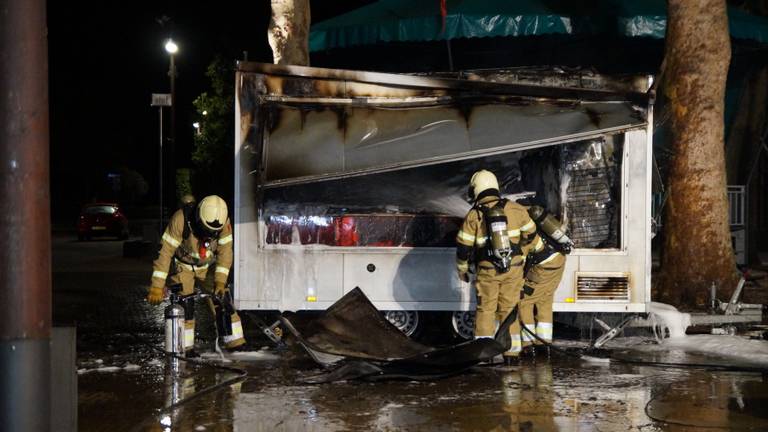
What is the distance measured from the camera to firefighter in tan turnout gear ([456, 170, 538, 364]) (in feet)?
30.5

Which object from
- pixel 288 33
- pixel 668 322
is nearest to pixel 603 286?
pixel 668 322

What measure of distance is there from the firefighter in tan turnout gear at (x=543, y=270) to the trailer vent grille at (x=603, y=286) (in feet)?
1.16

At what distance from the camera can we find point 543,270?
980 cm

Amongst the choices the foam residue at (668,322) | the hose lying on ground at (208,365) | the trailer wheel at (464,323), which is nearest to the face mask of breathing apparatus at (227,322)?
the hose lying on ground at (208,365)

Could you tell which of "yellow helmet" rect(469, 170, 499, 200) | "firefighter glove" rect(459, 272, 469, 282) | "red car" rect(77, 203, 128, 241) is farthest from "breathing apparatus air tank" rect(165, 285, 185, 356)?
"red car" rect(77, 203, 128, 241)

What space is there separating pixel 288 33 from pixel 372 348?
7037 millimetres

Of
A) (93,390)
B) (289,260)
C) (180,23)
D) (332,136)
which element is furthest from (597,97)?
(180,23)

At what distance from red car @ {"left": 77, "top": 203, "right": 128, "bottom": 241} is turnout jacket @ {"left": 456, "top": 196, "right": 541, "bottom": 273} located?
999 inches

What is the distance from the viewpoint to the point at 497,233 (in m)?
9.21

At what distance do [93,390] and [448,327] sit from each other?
4.12 metres

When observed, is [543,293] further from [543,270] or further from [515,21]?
[515,21]

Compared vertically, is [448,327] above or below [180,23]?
below

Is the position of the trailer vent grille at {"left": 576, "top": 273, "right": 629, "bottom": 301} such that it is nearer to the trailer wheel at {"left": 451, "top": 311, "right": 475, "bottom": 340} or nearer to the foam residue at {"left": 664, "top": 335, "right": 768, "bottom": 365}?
the foam residue at {"left": 664, "top": 335, "right": 768, "bottom": 365}

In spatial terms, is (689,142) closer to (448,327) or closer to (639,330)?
(639,330)
